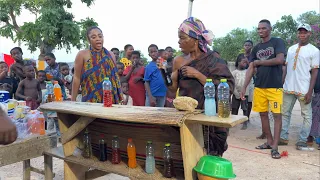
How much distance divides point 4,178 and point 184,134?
9.97ft

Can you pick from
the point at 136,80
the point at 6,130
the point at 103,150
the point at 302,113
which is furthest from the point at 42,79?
the point at 302,113

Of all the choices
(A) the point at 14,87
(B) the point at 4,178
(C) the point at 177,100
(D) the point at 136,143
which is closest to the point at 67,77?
(A) the point at 14,87

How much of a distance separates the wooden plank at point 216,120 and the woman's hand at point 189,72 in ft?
1.51

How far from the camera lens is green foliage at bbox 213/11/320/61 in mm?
22545

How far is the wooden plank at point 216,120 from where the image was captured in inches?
84.8

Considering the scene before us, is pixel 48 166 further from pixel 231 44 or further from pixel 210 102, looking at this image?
pixel 231 44

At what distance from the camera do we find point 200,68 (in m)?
2.79

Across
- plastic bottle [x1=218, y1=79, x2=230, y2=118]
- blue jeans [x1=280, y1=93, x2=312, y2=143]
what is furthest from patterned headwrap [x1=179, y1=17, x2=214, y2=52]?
blue jeans [x1=280, y1=93, x2=312, y2=143]

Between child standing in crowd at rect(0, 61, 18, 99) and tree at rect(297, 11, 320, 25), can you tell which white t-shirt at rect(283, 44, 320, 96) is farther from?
tree at rect(297, 11, 320, 25)

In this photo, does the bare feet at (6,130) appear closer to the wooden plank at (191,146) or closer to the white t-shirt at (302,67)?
the wooden plank at (191,146)

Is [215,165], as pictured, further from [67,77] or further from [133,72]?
[67,77]

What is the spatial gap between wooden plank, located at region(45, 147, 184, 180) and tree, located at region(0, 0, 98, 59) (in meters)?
15.3

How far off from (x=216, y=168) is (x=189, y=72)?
0.88m

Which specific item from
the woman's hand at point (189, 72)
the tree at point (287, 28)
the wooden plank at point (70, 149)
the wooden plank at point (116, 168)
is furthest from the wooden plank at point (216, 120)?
the tree at point (287, 28)
